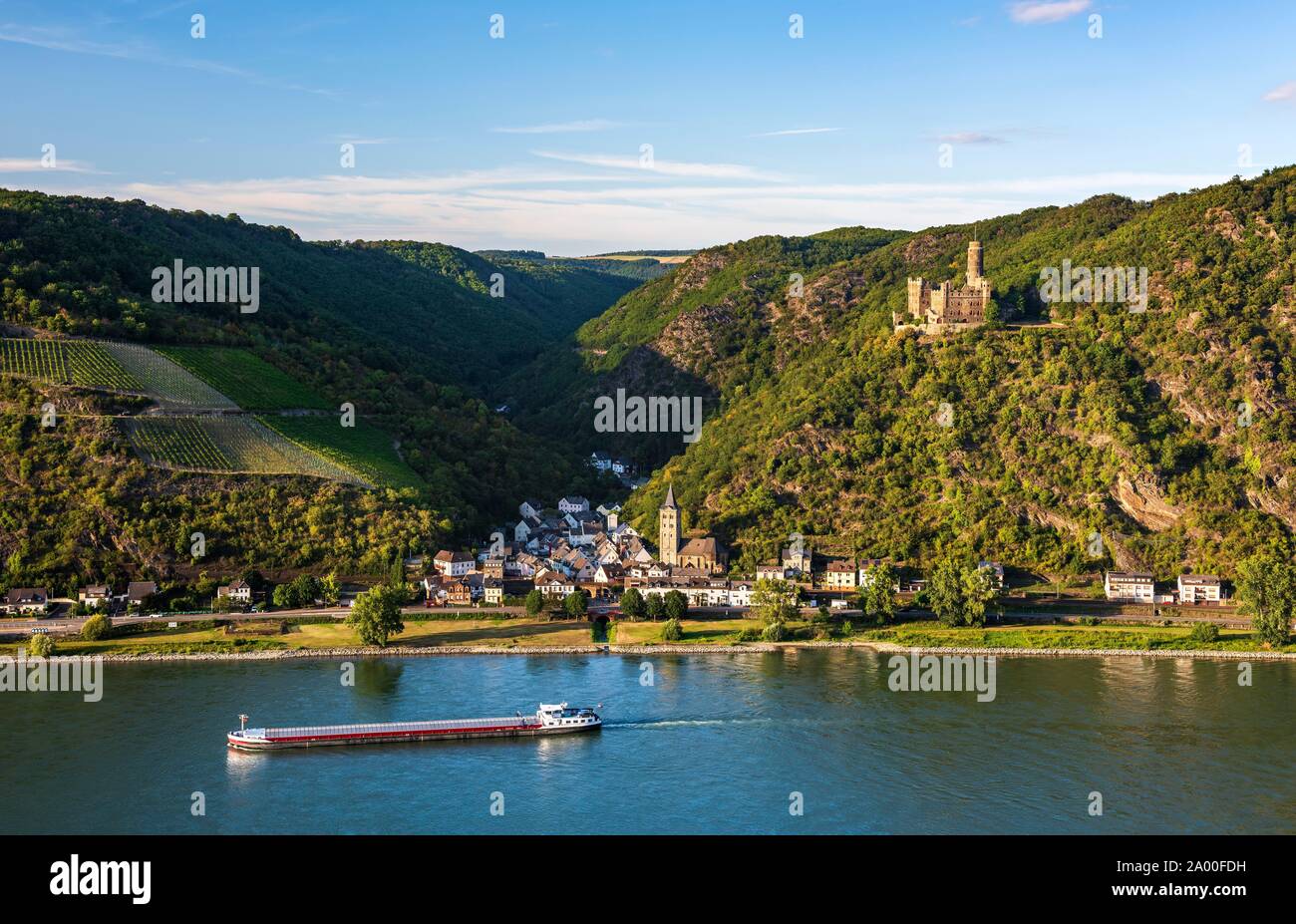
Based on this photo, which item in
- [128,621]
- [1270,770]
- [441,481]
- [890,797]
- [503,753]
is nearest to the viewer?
[890,797]

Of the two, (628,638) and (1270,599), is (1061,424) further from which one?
(628,638)

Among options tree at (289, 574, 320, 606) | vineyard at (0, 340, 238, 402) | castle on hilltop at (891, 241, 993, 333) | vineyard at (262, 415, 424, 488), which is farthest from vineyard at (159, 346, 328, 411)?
castle on hilltop at (891, 241, 993, 333)

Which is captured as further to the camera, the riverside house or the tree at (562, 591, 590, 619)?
the tree at (562, 591, 590, 619)

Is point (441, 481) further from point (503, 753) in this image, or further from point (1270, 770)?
point (1270, 770)

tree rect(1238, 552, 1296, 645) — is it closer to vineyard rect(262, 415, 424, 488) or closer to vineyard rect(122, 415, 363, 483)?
vineyard rect(262, 415, 424, 488)

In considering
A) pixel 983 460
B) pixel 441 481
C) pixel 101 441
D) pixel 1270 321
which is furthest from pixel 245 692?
pixel 1270 321
